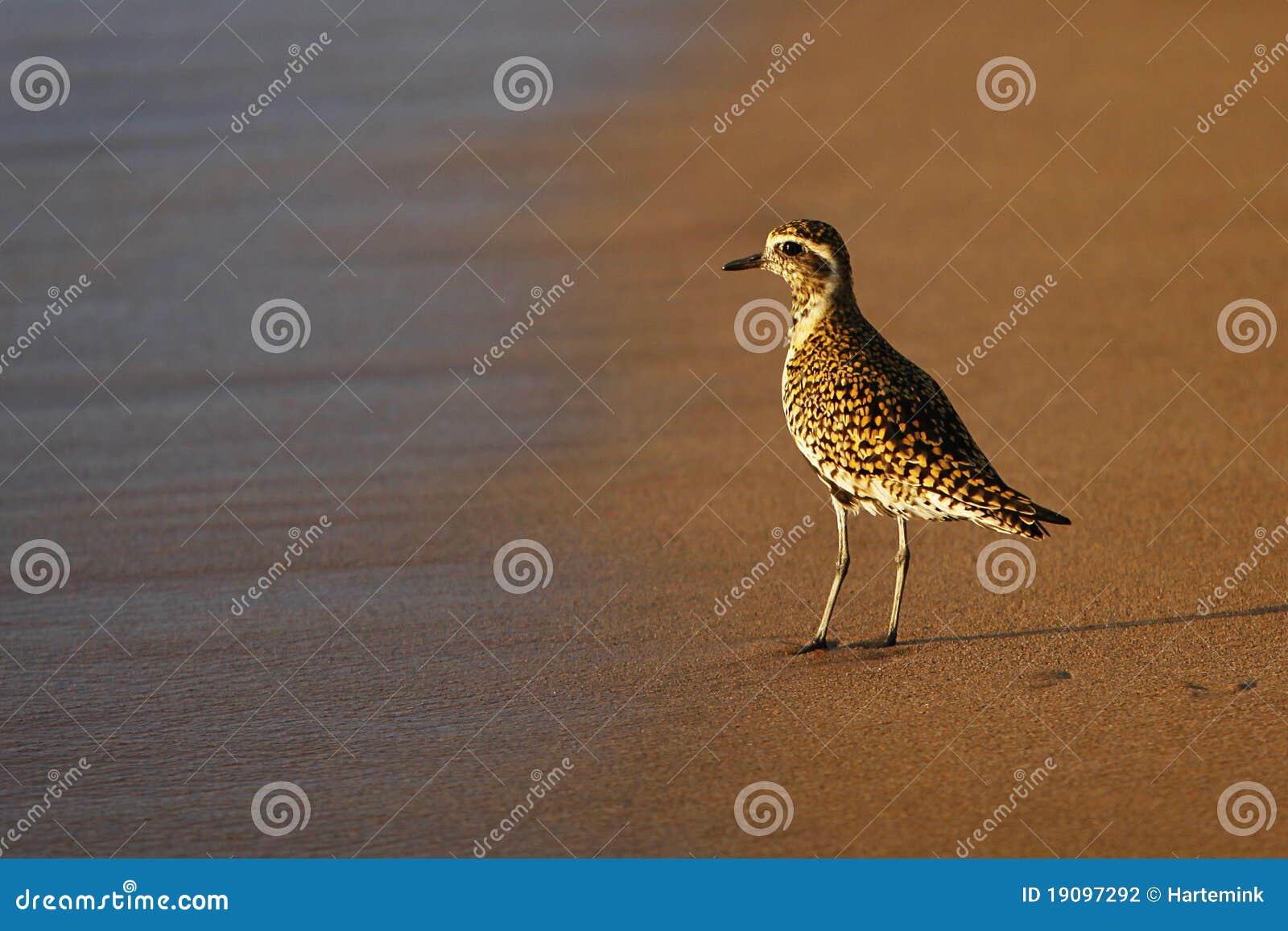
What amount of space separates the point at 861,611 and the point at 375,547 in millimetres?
2203

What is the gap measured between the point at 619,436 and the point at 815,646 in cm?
286

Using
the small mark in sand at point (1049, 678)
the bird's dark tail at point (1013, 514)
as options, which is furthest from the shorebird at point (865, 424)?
the small mark in sand at point (1049, 678)

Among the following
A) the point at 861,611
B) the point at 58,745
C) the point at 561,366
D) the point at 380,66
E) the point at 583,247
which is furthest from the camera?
the point at 380,66

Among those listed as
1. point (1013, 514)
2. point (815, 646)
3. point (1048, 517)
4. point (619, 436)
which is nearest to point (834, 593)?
point (815, 646)

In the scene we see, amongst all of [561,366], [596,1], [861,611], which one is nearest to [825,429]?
[861,611]

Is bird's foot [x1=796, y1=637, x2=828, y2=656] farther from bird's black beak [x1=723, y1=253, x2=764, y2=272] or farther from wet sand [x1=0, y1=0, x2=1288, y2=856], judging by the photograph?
bird's black beak [x1=723, y1=253, x2=764, y2=272]

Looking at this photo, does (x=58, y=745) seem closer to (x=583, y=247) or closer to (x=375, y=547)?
(x=375, y=547)

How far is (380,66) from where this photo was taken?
15.0m

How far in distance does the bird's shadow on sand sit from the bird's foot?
0.02 metres

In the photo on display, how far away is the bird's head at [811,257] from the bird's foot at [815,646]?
1369 mm

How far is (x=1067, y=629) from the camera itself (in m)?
5.48

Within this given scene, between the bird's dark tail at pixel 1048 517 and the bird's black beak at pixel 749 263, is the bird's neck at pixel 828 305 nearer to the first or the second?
the bird's black beak at pixel 749 263

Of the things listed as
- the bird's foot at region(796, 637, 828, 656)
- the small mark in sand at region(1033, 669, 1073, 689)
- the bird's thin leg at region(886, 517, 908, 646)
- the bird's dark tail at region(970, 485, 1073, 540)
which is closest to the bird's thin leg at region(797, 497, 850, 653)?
the bird's foot at region(796, 637, 828, 656)

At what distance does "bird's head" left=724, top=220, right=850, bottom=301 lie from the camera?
593 centimetres
